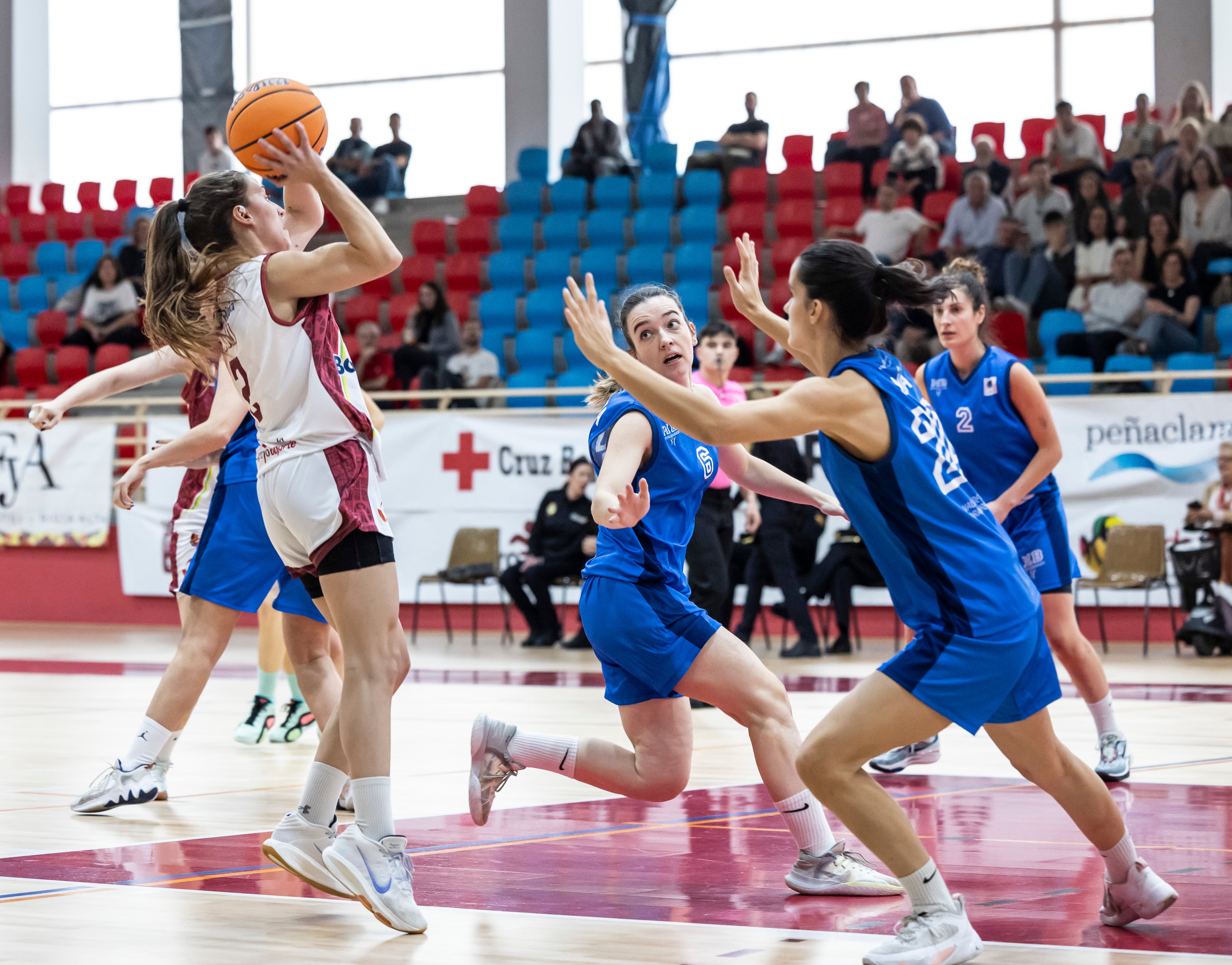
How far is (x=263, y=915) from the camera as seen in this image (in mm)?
3496

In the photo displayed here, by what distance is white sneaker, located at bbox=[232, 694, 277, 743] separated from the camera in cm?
685

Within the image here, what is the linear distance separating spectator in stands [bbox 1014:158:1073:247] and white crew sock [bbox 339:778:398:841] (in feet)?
35.7

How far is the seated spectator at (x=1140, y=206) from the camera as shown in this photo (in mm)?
12781

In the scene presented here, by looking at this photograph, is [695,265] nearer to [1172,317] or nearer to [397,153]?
[1172,317]

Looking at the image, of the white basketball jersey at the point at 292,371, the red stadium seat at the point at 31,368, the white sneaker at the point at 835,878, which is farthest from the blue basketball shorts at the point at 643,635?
the red stadium seat at the point at 31,368

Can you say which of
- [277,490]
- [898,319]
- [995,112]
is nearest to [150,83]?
[995,112]

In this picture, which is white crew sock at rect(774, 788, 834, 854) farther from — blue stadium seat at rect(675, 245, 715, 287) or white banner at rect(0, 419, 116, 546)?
white banner at rect(0, 419, 116, 546)

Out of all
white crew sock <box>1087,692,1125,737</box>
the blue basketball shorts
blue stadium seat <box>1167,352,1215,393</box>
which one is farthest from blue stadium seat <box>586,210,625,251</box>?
the blue basketball shorts

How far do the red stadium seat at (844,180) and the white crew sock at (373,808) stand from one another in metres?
12.4

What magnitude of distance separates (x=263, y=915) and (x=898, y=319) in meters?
10.2

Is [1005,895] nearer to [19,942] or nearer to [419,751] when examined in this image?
[19,942]

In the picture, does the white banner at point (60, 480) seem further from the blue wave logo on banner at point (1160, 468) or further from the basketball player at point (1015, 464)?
the basketball player at point (1015, 464)

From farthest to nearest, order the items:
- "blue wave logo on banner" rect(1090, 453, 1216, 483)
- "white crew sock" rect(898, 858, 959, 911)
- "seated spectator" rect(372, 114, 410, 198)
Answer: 1. "seated spectator" rect(372, 114, 410, 198)
2. "blue wave logo on banner" rect(1090, 453, 1216, 483)
3. "white crew sock" rect(898, 858, 959, 911)

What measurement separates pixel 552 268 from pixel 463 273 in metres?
1.10
